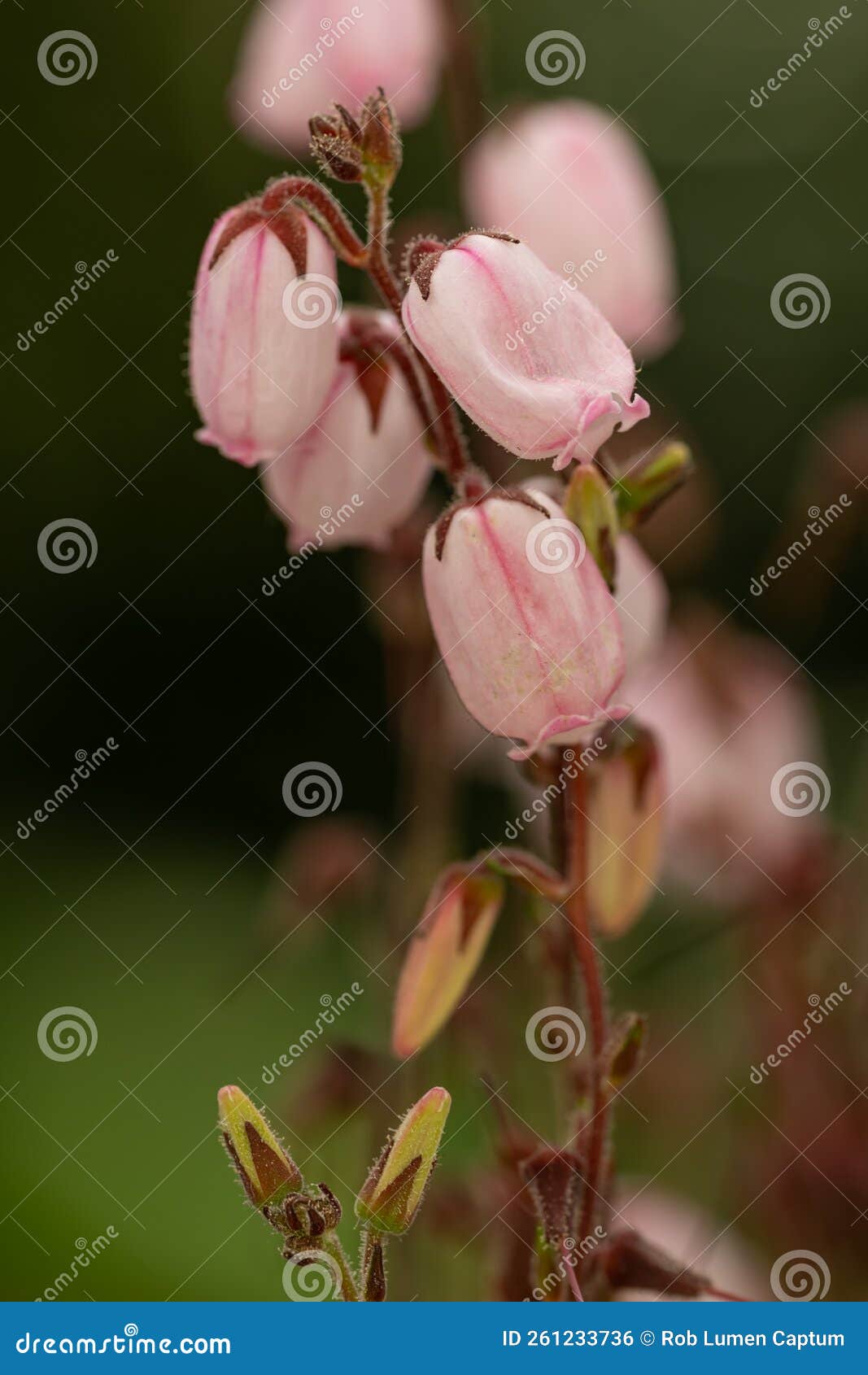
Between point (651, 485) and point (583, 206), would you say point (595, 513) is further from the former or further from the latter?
point (583, 206)

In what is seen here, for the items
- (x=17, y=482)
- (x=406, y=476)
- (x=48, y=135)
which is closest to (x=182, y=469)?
(x=17, y=482)

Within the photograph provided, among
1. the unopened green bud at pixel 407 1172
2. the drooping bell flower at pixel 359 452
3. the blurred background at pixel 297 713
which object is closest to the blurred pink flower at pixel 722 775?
the blurred background at pixel 297 713

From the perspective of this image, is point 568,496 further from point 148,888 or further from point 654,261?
point 148,888

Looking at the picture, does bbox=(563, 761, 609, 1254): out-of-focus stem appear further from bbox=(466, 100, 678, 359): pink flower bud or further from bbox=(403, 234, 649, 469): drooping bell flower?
bbox=(466, 100, 678, 359): pink flower bud

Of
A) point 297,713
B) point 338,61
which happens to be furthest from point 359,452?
point 297,713

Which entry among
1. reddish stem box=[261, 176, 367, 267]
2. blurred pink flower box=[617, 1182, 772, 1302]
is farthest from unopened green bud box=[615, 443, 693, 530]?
blurred pink flower box=[617, 1182, 772, 1302]

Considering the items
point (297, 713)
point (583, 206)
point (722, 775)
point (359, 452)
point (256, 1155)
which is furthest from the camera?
point (297, 713)

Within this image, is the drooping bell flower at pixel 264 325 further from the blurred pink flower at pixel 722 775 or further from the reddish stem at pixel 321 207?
the blurred pink flower at pixel 722 775
